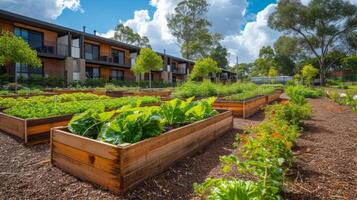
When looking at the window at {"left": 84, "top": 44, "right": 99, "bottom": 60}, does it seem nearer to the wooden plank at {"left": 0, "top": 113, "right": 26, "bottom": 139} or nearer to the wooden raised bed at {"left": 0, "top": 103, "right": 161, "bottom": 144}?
the wooden plank at {"left": 0, "top": 113, "right": 26, "bottom": 139}

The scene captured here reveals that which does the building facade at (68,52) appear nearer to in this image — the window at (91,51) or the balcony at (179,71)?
the window at (91,51)

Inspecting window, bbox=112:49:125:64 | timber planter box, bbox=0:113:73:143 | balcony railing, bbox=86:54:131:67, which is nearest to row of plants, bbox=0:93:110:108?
timber planter box, bbox=0:113:73:143

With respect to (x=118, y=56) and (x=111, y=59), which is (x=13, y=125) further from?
(x=118, y=56)

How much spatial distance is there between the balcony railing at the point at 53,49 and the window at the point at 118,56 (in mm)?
6457

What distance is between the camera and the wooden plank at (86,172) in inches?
89.6

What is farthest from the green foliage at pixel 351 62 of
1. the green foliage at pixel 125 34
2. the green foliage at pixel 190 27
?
the green foliage at pixel 125 34

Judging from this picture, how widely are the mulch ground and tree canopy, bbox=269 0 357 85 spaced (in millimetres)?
36363

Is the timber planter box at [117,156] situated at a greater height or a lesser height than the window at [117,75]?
lesser

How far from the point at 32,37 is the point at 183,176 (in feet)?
66.1

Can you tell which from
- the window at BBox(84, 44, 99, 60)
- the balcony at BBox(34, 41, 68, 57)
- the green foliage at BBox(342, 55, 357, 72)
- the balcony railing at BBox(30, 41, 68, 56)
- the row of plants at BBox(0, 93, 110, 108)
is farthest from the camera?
the green foliage at BBox(342, 55, 357, 72)

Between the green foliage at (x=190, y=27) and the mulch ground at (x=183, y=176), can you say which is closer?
the mulch ground at (x=183, y=176)

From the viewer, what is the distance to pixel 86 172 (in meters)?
2.52

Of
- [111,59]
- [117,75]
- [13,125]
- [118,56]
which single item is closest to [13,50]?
[13,125]

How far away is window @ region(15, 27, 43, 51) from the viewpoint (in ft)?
57.3
